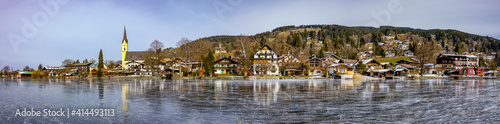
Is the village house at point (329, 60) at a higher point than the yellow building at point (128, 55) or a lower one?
lower

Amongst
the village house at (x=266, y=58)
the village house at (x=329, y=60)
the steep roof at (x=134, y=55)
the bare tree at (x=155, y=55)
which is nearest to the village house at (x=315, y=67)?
the village house at (x=329, y=60)

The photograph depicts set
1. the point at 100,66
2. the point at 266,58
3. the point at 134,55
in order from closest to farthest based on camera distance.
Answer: the point at 266,58 < the point at 100,66 < the point at 134,55

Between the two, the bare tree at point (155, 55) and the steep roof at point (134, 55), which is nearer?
the bare tree at point (155, 55)

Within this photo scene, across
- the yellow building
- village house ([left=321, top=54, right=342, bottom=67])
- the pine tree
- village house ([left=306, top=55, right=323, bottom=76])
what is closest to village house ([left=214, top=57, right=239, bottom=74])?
village house ([left=306, top=55, right=323, bottom=76])

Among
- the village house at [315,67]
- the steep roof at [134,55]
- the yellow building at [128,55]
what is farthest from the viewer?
the steep roof at [134,55]

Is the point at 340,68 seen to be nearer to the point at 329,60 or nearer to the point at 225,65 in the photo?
the point at 329,60

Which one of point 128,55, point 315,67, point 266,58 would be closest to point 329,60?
point 315,67

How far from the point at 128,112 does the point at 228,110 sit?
3.53m

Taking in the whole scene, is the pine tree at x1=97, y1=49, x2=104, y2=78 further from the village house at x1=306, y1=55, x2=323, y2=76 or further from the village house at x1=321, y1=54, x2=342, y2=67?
the village house at x1=321, y1=54, x2=342, y2=67

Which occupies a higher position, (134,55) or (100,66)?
(134,55)

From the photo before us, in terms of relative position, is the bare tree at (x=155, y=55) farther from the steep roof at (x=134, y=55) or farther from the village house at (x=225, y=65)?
the steep roof at (x=134, y=55)

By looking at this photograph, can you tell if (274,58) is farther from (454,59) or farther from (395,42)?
(395,42)

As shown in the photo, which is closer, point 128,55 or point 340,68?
point 340,68

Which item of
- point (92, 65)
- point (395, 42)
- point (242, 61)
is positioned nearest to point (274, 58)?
point (242, 61)
